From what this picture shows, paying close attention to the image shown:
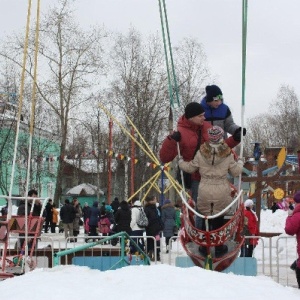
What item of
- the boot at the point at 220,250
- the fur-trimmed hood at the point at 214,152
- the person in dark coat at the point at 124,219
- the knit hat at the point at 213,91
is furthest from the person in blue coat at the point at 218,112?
the person in dark coat at the point at 124,219

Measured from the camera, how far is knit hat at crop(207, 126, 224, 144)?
792 cm

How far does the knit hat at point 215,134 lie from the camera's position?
7922 mm

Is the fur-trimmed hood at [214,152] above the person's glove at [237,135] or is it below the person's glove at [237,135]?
below

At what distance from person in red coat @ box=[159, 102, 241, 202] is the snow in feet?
6.09

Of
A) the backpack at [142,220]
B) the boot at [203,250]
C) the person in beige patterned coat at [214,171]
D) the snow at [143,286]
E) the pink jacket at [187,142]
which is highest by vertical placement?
the pink jacket at [187,142]

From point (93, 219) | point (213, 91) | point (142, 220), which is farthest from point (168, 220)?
point (213, 91)

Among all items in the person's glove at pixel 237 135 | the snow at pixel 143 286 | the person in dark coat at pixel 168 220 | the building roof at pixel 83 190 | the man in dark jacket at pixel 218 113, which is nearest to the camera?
the snow at pixel 143 286

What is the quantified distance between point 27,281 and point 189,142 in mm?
2598

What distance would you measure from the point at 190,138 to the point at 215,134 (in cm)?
44

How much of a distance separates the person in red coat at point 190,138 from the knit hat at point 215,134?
0.79 feet

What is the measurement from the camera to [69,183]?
97000mm

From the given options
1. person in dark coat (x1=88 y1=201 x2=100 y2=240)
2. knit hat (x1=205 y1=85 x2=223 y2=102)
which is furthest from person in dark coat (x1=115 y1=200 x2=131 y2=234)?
knit hat (x1=205 y1=85 x2=223 y2=102)

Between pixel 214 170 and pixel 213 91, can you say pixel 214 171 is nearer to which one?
pixel 214 170

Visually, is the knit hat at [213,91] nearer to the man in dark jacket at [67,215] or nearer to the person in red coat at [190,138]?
the person in red coat at [190,138]
